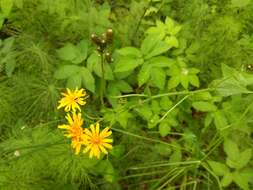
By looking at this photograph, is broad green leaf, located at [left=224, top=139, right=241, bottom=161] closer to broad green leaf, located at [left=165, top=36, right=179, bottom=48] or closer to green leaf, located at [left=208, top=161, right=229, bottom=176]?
green leaf, located at [left=208, top=161, right=229, bottom=176]

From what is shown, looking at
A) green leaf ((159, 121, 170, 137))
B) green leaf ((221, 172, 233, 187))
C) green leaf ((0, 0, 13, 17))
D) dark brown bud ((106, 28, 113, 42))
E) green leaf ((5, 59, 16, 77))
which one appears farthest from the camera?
green leaf ((5, 59, 16, 77))

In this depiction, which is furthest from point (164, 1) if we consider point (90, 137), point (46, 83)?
point (90, 137)

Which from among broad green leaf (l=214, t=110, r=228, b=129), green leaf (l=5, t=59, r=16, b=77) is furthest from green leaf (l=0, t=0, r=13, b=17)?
broad green leaf (l=214, t=110, r=228, b=129)

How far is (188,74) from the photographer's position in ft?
6.73

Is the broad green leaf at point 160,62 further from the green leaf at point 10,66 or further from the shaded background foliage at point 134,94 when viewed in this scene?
the green leaf at point 10,66

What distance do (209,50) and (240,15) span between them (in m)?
0.26

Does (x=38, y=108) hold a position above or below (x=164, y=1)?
below

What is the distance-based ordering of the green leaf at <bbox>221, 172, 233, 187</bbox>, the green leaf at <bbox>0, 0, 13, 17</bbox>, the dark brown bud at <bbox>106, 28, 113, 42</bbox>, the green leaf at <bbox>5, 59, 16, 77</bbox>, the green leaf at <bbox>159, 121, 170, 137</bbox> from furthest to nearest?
1. the green leaf at <bbox>5, 59, 16, 77</bbox>
2. the green leaf at <bbox>0, 0, 13, 17</bbox>
3. the green leaf at <bbox>159, 121, 170, 137</bbox>
4. the green leaf at <bbox>221, 172, 233, 187</bbox>
5. the dark brown bud at <bbox>106, 28, 113, 42</bbox>

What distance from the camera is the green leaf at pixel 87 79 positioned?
1985 mm

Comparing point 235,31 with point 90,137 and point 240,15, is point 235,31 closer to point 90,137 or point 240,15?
point 240,15

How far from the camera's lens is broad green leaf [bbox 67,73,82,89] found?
1973mm

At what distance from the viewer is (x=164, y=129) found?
73.9 inches

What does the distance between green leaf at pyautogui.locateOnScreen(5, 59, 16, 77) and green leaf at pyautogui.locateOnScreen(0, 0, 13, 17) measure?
236 millimetres

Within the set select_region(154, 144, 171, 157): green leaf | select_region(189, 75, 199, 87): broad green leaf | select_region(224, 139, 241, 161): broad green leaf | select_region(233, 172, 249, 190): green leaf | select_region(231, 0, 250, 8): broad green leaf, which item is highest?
select_region(231, 0, 250, 8): broad green leaf
